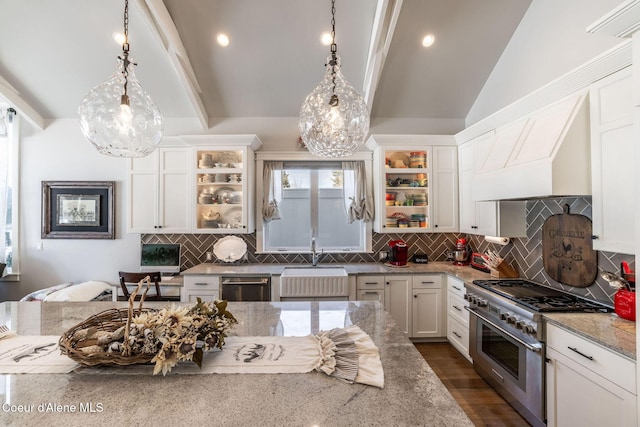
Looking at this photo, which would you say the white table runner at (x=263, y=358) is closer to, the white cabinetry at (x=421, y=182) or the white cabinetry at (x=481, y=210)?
the white cabinetry at (x=481, y=210)

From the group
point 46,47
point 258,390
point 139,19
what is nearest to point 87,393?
point 258,390

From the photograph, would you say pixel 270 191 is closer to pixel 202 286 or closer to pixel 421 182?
pixel 202 286

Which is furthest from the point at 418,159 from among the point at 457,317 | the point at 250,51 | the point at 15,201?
the point at 15,201

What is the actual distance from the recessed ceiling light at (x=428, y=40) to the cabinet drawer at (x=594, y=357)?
9.49 ft

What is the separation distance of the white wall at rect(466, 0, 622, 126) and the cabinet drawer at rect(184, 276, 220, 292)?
3836mm

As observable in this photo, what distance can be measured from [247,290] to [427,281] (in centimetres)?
209

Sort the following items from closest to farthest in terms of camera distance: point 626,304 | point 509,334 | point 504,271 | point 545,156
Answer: point 626,304 < point 545,156 < point 509,334 < point 504,271

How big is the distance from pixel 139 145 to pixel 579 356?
2.84m

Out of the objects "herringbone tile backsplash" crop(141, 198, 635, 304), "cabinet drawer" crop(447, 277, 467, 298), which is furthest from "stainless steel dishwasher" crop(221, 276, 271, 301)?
"cabinet drawer" crop(447, 277, 467, 298)

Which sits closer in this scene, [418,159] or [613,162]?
[613,162]

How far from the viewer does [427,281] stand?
338 cm

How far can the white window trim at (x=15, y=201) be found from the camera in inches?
153

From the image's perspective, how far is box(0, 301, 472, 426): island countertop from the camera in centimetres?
88

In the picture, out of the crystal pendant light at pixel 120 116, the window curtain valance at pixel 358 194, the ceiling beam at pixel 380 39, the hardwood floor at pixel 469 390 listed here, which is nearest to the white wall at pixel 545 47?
the ceiling beam at pixel 380 39
